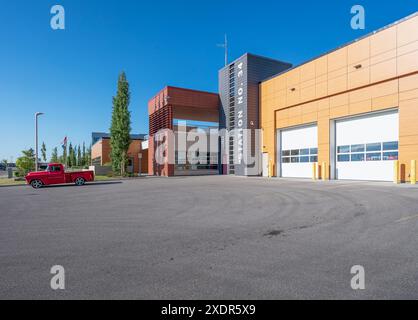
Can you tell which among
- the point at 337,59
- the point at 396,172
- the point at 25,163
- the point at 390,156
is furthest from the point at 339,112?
the point at 25,163

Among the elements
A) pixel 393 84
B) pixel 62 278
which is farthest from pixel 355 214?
pixel 393 84

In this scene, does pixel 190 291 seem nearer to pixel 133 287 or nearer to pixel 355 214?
pixel 133 287

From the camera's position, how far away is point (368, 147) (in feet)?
59.7

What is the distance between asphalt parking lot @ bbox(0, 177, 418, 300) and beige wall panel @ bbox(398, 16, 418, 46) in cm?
1367

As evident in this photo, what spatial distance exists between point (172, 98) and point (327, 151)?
20922mm

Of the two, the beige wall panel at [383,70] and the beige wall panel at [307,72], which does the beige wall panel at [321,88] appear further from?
the beige wall panel at [383,70]

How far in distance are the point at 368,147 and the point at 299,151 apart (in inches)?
267

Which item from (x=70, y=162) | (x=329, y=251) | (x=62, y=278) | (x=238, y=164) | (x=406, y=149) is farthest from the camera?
(x=70, y=162)

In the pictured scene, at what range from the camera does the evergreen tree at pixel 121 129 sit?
33531mm

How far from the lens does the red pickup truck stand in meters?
18.5

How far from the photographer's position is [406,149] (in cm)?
1573

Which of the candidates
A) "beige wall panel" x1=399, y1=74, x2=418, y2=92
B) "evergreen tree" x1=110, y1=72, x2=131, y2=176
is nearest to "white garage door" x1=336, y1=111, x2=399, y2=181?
"beige wall panel" x1=399, y1=74, x2=418, y2=92

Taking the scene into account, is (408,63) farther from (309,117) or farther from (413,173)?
(309,117)

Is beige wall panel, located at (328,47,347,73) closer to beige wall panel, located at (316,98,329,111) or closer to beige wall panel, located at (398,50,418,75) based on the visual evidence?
beige wall panel, located at (316,98,329,111)
